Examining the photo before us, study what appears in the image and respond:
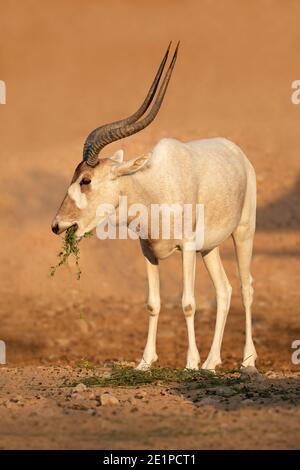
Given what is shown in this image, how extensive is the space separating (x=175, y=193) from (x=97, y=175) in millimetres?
757

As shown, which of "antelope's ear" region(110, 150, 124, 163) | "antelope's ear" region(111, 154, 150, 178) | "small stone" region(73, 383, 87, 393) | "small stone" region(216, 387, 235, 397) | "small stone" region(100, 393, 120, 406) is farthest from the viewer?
"antelope's ear" region(110, 150, 124, 163)

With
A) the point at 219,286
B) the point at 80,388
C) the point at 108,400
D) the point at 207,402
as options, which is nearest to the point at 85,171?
the point at 80,388

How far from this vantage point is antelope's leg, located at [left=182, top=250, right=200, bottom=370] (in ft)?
35.0

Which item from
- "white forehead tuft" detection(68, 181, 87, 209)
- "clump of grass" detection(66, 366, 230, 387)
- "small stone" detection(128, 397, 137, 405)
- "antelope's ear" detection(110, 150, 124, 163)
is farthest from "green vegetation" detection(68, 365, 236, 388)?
"antelope's ear" detection(110, 150, 124, 163)

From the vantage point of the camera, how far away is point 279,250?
20250 millimetres

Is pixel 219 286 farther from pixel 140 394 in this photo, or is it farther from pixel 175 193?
pixel 140 394

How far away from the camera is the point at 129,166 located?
1034 centimetres

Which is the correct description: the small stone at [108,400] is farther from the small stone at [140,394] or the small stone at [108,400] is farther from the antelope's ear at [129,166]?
the antelope's ear at [129,166]

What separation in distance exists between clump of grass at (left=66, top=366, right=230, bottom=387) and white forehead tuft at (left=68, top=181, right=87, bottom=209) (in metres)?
1.42

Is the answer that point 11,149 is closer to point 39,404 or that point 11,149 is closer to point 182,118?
point 182,118

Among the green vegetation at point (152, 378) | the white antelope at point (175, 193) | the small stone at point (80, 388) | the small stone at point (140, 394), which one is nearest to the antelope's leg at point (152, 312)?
the white antelope at point (175, 193)

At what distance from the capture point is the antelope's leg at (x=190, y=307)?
10.7 meters

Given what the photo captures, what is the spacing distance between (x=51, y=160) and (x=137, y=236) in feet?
43.9

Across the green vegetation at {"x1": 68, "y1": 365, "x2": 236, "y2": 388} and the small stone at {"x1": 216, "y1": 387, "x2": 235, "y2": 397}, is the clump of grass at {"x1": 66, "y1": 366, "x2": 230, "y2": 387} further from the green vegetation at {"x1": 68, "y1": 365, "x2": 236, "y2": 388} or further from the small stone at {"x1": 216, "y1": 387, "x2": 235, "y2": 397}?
the small stone at {"x1": 216, "y1": 387, "x2": 235, "y2": 397}
